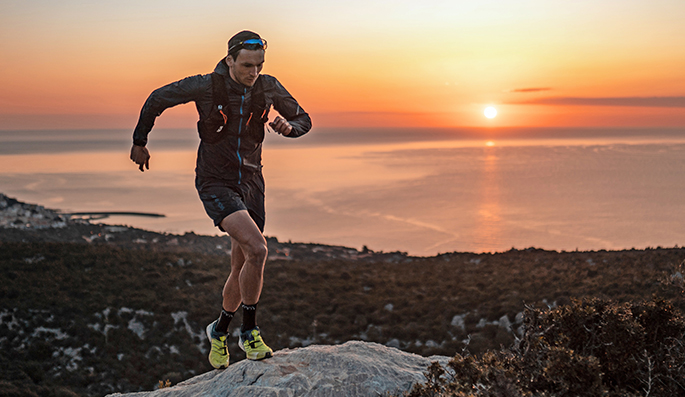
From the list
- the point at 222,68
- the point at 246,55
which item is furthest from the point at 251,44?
the point at 222,68

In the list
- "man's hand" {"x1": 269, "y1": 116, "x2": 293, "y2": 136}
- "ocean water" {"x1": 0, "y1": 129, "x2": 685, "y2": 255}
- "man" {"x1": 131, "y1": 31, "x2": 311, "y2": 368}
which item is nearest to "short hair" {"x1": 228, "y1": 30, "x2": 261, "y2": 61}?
"man" {"x1": 131, "y1": 31, "x2": 311, "y2": 368}

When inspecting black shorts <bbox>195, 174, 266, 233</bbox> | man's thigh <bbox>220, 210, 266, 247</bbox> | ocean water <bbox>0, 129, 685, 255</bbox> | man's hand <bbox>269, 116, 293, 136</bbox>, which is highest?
ocean water <bbox>0, 129, 685, 255</bbox>

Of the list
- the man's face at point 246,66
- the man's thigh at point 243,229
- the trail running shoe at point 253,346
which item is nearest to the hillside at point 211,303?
the trail running shoe at point 253,346

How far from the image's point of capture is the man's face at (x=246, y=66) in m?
4.51

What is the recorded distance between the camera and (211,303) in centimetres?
1755

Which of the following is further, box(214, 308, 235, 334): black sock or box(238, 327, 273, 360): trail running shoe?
box(214, 308, 235, 334): black sock

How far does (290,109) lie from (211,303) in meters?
14.0

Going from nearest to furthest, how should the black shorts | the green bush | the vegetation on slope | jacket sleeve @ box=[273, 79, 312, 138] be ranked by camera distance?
1. the green bush
2. the black shorts
3. jacket sleeve @ box=[273, 79, 312, 138]
4. the vegetation on slope

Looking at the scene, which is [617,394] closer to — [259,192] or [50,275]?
[259,192]

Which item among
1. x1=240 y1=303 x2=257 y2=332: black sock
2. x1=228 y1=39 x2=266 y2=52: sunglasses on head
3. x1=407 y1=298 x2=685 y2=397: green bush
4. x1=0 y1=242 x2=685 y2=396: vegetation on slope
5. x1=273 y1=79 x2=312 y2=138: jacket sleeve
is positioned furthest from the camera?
x1=0 y1=242 x2=685 y2=396: vegetation on slope

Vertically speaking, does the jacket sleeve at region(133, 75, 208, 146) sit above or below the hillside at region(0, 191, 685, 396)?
above

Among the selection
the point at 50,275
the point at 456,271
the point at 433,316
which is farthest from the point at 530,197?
the point at 50,275

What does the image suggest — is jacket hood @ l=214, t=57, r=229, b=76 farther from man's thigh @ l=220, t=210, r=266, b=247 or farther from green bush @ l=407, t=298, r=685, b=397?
green bush @ l=407, t=298, r=685, b=397

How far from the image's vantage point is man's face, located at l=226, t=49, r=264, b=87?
451cm
